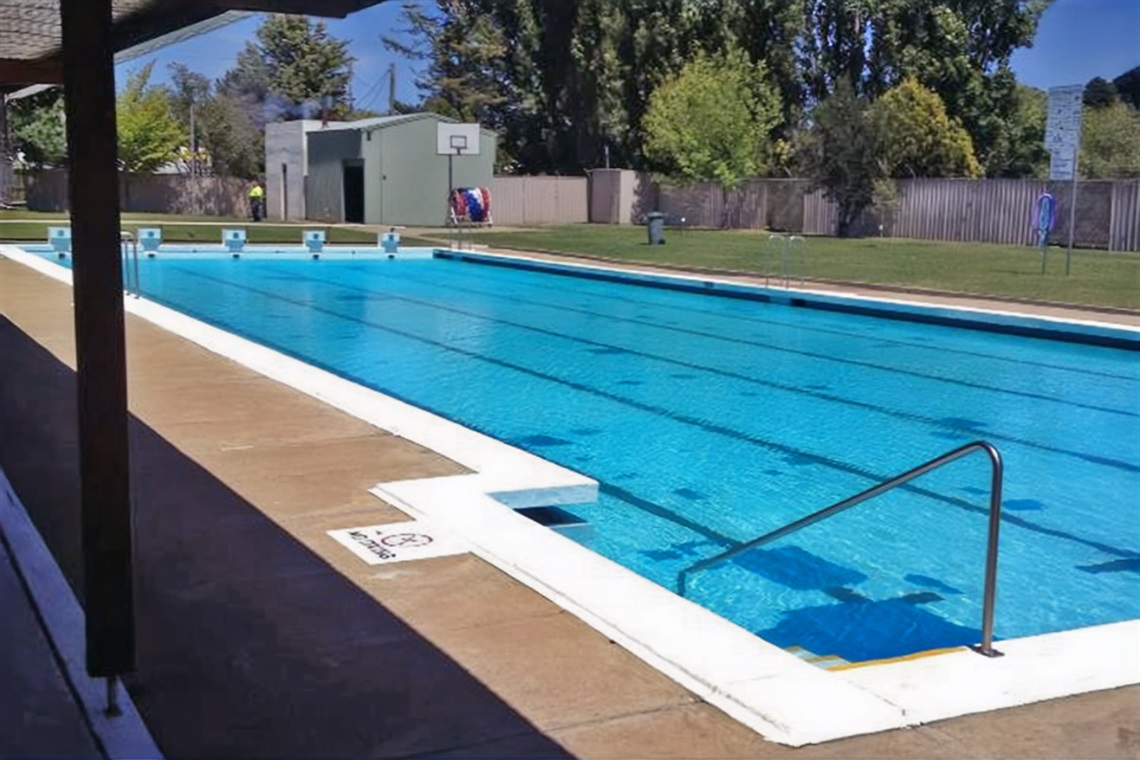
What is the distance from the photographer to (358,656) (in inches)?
152

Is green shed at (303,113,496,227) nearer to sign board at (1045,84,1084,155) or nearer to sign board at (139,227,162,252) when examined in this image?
sign board at (139,227,162,252)

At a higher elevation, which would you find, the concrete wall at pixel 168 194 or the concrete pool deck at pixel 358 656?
the concrete wall at pixel 168 194

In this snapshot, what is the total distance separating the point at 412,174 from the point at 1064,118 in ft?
69.2

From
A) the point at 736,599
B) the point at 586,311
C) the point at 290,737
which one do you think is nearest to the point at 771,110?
the point at 586,311

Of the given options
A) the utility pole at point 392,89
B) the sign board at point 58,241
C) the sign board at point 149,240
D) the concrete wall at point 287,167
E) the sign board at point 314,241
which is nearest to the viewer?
the sign board at point 58,241

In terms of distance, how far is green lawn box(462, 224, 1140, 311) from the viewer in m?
18.4

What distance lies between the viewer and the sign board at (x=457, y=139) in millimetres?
35469

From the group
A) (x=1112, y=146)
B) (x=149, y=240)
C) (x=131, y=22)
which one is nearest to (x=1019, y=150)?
(x=1112, y=146)

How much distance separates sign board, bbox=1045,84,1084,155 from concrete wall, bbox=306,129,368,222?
70.0 feet

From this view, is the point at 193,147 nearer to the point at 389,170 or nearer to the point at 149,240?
the point at 389,170

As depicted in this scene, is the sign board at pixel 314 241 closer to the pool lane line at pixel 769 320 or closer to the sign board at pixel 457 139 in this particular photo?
the pool lane line at pixel 769 320

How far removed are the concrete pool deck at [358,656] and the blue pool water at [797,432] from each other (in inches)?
67.1

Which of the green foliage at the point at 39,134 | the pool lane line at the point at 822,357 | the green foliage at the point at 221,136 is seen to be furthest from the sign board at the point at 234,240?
the green foliage at the point at 221,136

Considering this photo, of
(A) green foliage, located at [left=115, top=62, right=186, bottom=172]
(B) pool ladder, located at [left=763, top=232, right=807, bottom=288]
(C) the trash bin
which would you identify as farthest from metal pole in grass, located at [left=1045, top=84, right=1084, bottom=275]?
(A) green foliage, located at [left=115, top=62, right=186, bottom=172]
